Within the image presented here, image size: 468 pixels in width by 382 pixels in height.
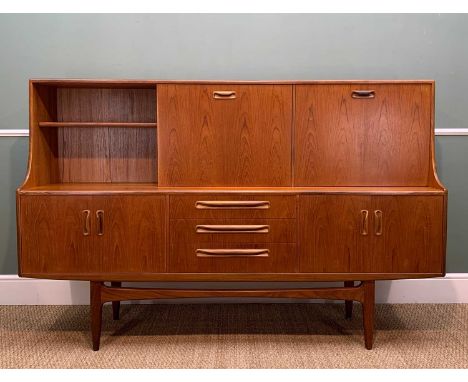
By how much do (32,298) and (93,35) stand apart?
4.82 feet

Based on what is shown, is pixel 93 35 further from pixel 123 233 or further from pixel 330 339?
pixel 330 339

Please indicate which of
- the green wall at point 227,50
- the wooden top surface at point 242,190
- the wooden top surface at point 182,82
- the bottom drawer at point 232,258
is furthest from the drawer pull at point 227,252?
the green wall at point 227,50

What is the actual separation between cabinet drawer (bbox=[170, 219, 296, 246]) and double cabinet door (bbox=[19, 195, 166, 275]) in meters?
0.08

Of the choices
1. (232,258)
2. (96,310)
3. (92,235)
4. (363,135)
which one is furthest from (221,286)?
(363,135)

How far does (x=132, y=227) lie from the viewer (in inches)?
85.7

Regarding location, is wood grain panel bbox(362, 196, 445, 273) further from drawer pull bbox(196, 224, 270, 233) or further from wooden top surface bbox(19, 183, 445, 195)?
drawer pull bbox(196, 224, 270, 233)

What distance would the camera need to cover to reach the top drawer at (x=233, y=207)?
2172mm

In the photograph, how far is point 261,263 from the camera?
2186mm

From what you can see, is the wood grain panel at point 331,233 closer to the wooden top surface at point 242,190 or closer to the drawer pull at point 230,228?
the wooden top surface at point 242,190

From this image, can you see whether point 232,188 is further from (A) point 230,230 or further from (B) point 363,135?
(B) point 363,135

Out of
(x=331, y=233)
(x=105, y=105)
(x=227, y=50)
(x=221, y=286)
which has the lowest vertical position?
(x=221, y=286)

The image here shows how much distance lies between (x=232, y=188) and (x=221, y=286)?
2.42 feet

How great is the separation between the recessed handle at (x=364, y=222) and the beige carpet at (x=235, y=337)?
539 millimetres

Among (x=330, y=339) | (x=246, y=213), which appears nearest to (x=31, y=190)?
(x=246, y=213)
